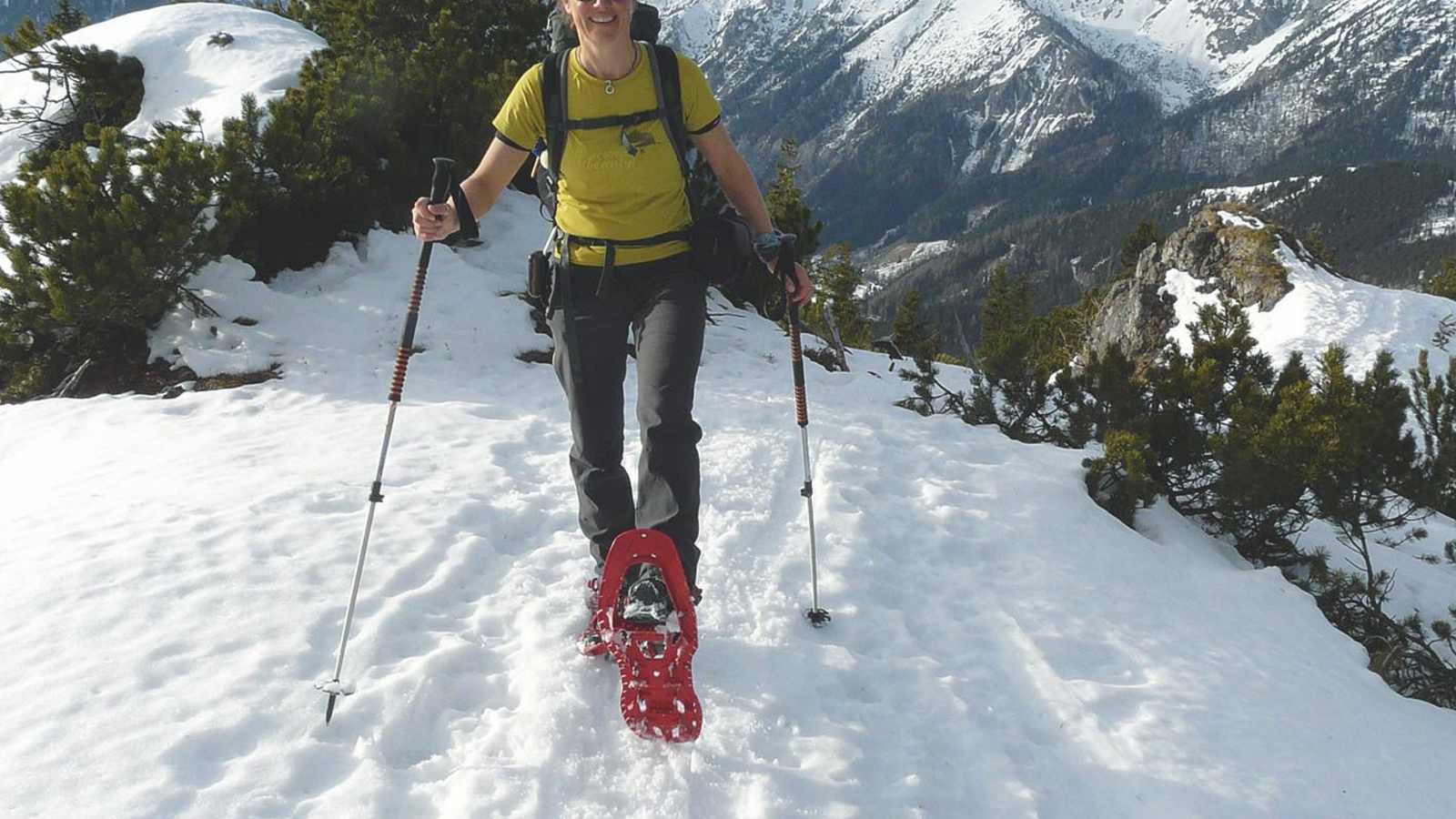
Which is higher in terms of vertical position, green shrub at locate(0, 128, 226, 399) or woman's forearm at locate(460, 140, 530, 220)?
woman's forearm at locate(460, 140, 530, 220)

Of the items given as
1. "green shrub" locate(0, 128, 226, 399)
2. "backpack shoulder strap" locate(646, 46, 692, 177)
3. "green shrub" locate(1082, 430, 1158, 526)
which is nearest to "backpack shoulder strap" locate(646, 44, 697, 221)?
"backpack shoulder strap" locate(646, 46, 692, 177)

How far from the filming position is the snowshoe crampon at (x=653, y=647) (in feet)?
10.8

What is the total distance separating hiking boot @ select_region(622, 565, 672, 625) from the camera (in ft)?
11.2

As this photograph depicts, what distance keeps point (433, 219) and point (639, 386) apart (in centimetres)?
127

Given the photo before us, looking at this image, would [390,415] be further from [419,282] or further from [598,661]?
[598,661]

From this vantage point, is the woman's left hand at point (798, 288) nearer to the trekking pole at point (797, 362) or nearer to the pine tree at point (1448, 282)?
the trekking pole at point (797, 362)

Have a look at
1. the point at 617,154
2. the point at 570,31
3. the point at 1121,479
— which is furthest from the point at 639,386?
the point at 1121,479

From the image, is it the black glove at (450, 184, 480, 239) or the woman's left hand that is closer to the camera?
the black glove at (450, 184, 480, 239)

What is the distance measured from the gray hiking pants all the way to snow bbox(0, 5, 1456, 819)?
2.56ft

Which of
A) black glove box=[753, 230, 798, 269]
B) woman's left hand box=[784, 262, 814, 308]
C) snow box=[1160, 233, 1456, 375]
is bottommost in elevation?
snow box=[1160, 233, 1456, 375]

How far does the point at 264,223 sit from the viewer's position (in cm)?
1061

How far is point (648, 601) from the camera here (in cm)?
344

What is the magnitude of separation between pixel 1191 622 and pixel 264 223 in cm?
1145

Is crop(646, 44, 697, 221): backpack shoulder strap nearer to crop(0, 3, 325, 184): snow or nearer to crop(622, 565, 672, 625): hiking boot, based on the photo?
crop(622, 565, 672, 625): hiking boot
